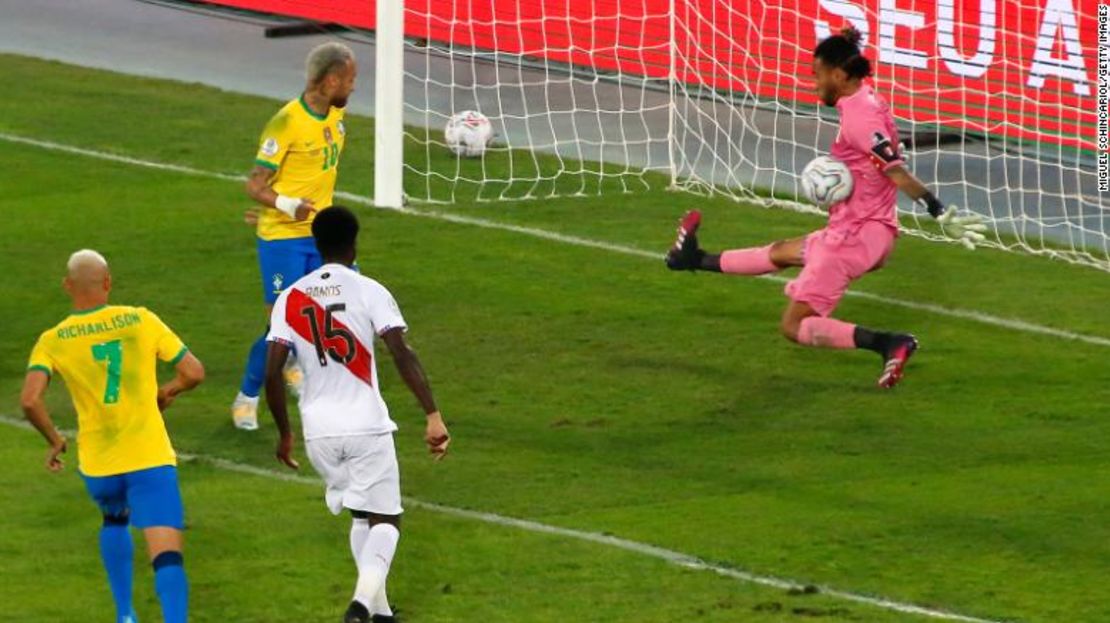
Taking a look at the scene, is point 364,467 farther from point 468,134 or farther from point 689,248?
point 468,134

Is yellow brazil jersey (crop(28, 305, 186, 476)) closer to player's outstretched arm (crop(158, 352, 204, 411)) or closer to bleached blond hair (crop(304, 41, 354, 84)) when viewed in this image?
player's outstretched arm (crop(158, 352, 204, 411))

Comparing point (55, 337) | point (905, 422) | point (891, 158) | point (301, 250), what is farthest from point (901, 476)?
point (55, 337)

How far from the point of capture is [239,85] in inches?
914

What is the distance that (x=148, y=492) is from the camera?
31.3ft

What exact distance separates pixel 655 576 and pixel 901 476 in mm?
1968

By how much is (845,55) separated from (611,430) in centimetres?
236

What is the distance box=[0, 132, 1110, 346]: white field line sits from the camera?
15.1 m

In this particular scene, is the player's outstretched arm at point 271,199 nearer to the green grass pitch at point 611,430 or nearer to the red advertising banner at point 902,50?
the green grass pitch at point 611,430

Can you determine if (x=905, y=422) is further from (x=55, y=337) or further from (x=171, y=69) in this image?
(x=171, y=69)

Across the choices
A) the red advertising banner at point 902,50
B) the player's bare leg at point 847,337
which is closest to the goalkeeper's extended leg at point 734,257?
the player's bare leg at point 847,337

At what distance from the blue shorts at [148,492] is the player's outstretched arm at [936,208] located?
4838 millimetres

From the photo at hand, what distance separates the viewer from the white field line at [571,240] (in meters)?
15.1

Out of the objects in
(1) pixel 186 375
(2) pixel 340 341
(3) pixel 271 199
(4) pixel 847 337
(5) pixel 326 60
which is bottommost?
(4) pixel 847 337

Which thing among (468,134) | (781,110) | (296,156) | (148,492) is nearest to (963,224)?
(296,156)
